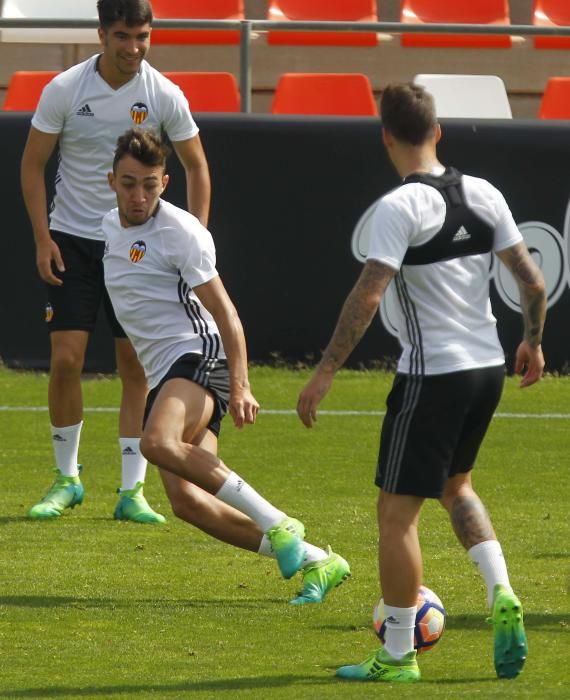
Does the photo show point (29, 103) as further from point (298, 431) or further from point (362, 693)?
point (362, 693)

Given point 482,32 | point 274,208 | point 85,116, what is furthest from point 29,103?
point 85,116

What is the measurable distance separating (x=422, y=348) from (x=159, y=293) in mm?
1570

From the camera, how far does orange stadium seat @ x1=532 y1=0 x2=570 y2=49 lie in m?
15.0

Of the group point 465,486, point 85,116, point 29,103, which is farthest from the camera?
point 29,103

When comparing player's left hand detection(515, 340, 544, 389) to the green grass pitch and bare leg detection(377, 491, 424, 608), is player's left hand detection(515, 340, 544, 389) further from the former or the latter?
the green grass pitch

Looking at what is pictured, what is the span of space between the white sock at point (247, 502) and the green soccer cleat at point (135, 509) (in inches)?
64.9

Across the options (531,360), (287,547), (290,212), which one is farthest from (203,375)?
(290,212)

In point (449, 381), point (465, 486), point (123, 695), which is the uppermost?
point (449, 381)

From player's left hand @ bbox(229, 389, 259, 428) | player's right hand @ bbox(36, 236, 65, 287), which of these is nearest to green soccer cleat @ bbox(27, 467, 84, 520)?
player's right hand @ bbox(36, 236, 65, 287)

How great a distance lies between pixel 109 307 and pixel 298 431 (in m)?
3.07

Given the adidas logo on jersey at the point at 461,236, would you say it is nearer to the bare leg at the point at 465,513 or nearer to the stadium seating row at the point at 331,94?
the bare leg at the point at 465,513

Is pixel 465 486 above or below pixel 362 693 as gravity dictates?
above

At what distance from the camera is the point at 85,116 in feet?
24.3

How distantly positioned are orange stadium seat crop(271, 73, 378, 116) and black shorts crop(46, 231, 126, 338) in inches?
234
